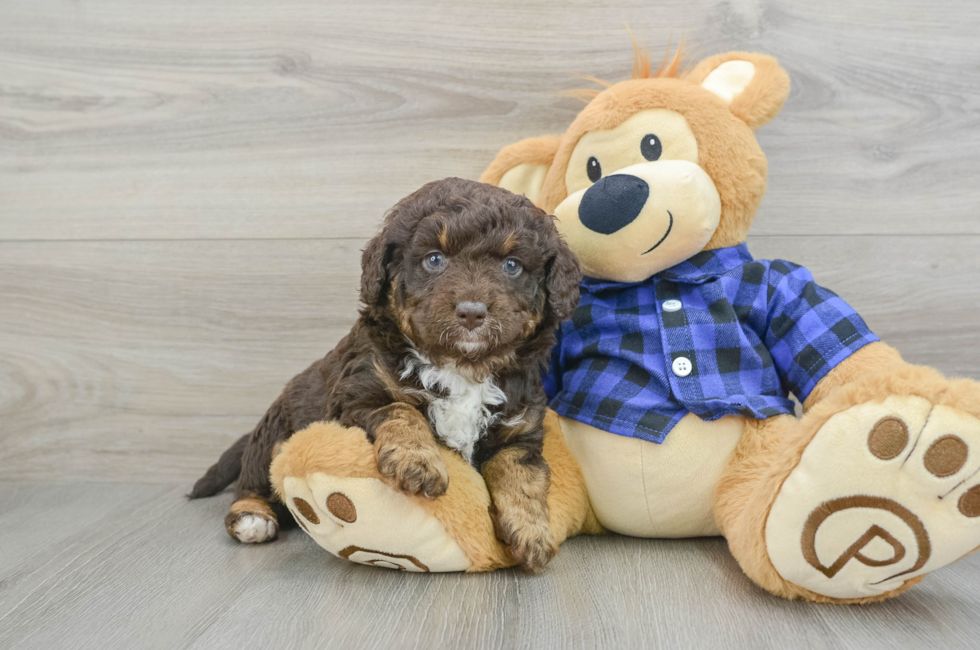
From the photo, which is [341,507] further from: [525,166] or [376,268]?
[525,166]

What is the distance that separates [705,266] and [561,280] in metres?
0.44

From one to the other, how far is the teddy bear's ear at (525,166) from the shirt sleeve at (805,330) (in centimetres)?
68

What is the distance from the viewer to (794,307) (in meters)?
1.74

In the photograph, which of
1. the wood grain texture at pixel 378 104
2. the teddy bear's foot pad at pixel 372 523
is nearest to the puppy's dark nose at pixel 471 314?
the teddy bear's foot pad at pixel 372 523

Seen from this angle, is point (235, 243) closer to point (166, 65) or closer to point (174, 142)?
point (174, 142)

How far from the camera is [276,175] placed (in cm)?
241

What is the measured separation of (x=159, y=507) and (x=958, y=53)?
2919 millimetres

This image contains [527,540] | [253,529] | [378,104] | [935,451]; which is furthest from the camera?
[378,104]

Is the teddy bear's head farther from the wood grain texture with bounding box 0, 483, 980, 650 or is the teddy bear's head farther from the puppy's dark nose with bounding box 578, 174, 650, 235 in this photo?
the wood grain texture with bounding box 0, 483, 980, 650

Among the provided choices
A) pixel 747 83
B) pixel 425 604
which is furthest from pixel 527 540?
pixel 747 83

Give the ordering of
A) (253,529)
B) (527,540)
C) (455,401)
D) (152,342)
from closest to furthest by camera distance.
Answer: (527,540) < (455,401) < (253,529) < (152,342)

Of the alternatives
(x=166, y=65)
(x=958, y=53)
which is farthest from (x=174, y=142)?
(x=958, y=53)

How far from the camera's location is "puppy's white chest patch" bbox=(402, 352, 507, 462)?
5.39 feet

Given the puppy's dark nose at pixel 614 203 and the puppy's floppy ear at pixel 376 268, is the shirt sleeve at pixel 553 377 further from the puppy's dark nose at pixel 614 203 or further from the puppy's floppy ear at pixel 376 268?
the puppy's floppy ear at pixel 376 268
